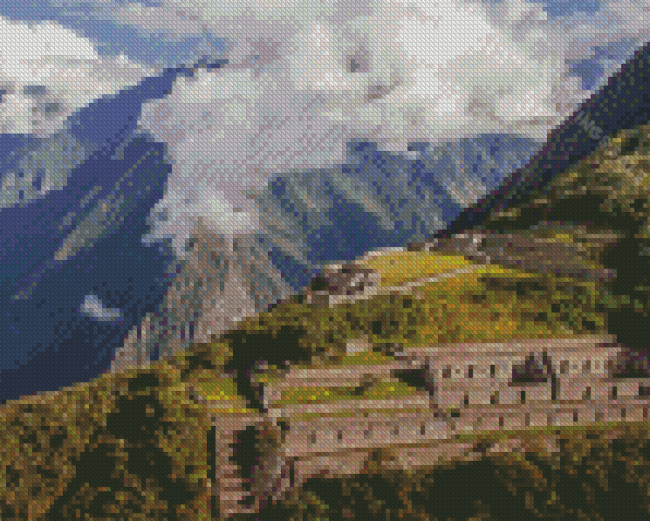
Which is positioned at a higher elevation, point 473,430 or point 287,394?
point 287,394

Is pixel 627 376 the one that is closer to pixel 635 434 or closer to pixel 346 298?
pixel 635 434

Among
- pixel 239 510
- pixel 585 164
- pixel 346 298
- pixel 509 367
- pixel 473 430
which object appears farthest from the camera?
pixel 585 164

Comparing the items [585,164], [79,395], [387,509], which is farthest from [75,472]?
[585,164]

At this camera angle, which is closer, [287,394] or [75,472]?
[75,472]

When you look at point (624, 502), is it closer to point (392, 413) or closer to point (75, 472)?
point (392, 413)

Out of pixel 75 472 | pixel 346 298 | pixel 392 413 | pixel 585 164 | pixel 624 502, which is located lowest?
pixel 624 502

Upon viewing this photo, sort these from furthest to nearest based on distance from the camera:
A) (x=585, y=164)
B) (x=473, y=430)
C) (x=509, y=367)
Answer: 1. (x=585, y=164)
2. (x=509, y=367)
3. (x=473, y=430)
